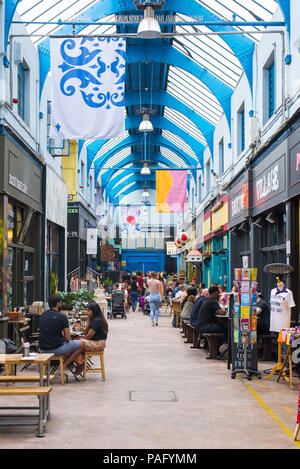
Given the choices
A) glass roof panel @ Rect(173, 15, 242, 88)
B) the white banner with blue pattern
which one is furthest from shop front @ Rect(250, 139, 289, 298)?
glass roof panel @ Rect(173, 15, 242, 88)

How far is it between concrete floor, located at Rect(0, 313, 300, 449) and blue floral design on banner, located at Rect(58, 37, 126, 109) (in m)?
4.84

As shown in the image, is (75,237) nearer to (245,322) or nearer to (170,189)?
(170,189)

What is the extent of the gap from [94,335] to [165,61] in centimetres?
1316

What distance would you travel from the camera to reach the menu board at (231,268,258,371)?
32.0ft

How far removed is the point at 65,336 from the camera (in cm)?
927

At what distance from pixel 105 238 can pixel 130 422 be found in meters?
29.8

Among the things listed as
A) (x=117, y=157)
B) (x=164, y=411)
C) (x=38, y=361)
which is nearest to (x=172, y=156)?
(x=117, y=157)

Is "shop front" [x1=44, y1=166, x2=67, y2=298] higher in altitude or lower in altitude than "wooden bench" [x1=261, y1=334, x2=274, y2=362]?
higher

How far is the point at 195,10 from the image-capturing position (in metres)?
15.8

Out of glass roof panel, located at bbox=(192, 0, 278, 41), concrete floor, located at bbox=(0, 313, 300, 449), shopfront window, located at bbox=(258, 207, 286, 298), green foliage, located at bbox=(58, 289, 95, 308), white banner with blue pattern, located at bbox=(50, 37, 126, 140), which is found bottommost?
concrete floor, located at bbox=(0, 313, 300, 449)

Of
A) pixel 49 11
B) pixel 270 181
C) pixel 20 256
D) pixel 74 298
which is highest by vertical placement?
pixel 49 11

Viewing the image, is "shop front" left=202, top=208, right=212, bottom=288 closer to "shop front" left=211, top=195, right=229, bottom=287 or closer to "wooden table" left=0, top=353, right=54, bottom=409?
"shop front" left=211, top=195, right=229, bottom=287

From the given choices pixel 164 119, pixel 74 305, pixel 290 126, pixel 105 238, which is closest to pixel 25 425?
pixel 290 126

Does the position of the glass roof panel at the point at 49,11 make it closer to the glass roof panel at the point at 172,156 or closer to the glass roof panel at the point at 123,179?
the glass roof panel at the point at 172,156
